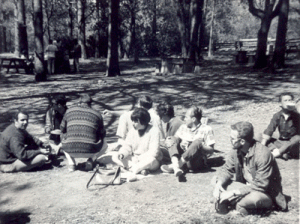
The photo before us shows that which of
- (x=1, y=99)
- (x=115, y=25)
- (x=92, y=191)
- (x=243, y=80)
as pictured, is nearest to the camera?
(x=92, y=191)

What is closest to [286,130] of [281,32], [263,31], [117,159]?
[117,159]

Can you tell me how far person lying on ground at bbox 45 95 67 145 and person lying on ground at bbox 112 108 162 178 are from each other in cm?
142

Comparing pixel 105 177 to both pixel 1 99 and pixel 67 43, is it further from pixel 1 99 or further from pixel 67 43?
pixel 67 43

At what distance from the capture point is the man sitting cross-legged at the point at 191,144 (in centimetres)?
514

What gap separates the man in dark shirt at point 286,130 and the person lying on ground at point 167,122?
1458 mm

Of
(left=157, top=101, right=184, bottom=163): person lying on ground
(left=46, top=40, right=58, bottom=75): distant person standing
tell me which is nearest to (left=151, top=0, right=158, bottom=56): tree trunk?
(left=46, top=40, right=58, bottom=75): distant person standing

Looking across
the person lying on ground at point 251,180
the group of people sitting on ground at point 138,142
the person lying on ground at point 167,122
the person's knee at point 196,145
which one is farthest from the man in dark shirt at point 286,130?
the person lying on ground at point 251,180

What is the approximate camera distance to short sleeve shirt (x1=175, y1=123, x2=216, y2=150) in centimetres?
537

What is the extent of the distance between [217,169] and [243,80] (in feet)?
32.7

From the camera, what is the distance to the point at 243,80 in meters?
14.8

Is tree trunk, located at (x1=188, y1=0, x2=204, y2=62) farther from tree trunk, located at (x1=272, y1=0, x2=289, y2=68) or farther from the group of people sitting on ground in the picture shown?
the group of people sitting on ground

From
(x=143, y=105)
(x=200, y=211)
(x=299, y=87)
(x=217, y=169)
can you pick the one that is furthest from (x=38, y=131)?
(x=299, y=87)

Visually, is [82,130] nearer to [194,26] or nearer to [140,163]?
[140,163]

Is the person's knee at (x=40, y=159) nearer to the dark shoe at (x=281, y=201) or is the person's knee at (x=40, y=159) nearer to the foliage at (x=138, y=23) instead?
the dark shoe at (x=281, y=201)
